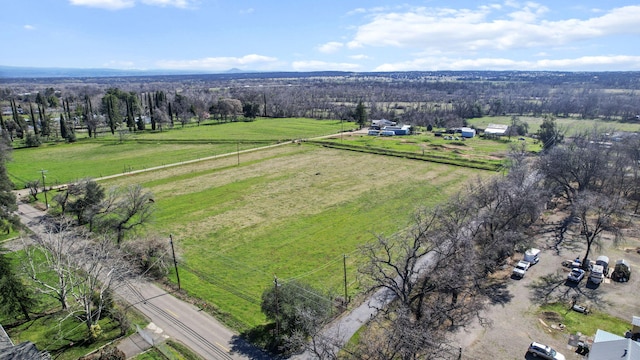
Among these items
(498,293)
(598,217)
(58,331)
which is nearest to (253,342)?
(58,331)

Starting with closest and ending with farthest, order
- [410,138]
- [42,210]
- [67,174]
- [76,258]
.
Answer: [76,258], [42,210], [67,174], [410,138]

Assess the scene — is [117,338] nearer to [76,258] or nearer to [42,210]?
[76,258]

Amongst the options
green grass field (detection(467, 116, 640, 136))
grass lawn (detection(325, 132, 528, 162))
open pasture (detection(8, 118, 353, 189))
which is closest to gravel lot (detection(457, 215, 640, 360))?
grass lawn (detection(325, 132, 528, 162))

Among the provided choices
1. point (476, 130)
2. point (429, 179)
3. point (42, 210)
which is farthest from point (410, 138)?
point (42, 210)

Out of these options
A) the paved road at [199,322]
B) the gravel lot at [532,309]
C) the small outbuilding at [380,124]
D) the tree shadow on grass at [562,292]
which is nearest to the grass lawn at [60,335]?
the paved road at [199,322]

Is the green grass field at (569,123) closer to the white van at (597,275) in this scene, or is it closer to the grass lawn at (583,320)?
the white van at (597,275)

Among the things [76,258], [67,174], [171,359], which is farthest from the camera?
[67,174]

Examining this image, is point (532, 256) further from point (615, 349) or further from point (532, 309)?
point (615, 349)
